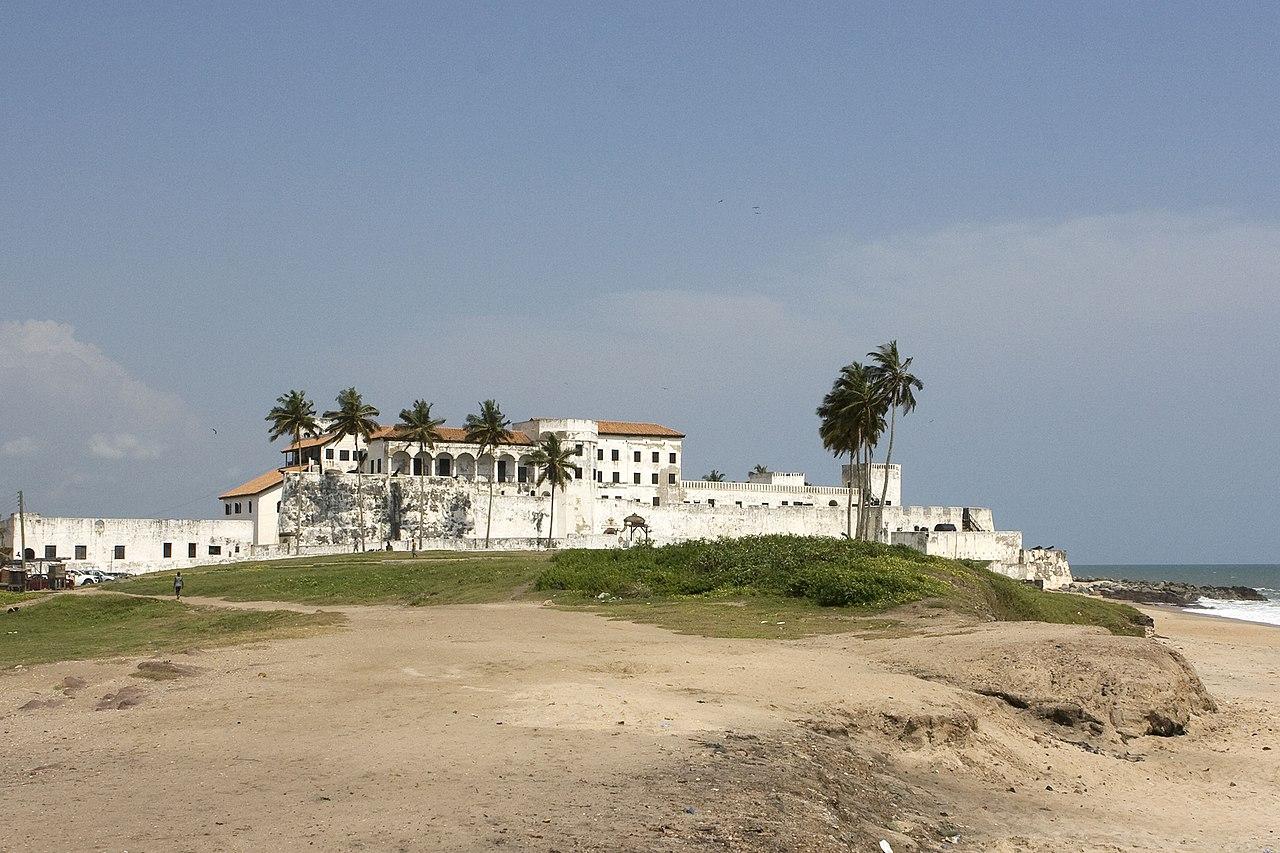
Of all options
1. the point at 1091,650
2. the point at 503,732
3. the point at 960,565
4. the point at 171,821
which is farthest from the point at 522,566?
the point at 171,821

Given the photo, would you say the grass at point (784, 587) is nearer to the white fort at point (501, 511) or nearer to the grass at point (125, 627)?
the grass at point (125, 627)

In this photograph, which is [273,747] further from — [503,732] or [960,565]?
[960,565]

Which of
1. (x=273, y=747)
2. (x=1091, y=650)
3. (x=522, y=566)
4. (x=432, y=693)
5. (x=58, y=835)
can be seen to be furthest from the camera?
(x=522, y=566)

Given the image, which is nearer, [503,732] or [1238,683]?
[503,732]

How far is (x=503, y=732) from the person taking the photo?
12836 millimetres

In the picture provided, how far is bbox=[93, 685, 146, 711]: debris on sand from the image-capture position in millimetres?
14531

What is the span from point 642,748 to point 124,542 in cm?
6889

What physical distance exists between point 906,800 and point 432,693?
5976 millimetres

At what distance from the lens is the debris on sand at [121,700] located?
14.5 meters

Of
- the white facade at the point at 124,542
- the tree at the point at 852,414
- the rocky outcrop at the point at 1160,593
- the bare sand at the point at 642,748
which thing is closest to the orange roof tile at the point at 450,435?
the white facade at the point at 124,542

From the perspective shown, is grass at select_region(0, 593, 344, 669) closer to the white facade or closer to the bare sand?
the bare sand

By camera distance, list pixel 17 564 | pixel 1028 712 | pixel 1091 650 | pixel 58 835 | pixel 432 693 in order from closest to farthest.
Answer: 1. pixel 58 835
2. pixel 432 693
3. pixel 1028 712
4. pixel 1091 650
5. pixel 17 564

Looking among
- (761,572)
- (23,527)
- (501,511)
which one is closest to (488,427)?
(501,511)

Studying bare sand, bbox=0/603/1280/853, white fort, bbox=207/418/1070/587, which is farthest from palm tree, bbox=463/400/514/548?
bare sand, bbox=0/603/1280/853
